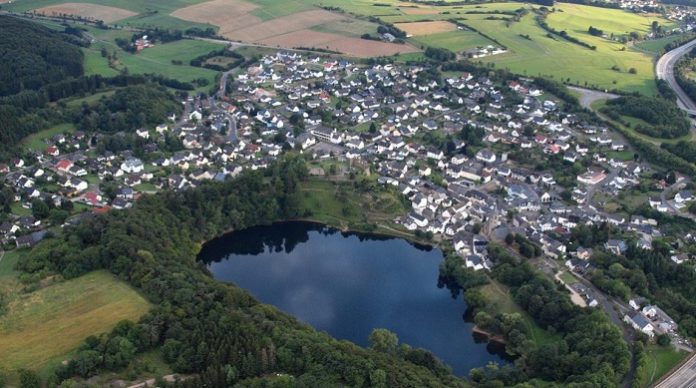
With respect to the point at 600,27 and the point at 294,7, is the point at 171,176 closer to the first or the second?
the point at 294,7

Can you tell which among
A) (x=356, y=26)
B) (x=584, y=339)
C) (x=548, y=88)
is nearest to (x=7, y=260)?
(x=584, y=339)

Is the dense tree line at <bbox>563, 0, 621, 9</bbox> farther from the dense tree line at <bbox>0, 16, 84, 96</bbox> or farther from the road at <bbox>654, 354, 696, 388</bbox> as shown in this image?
the road at <bbox>654, 354, 696, 388</bbox>

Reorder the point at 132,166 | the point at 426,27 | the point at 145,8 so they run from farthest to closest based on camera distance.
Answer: the point at 145,8, the point at 426,27, the point at 132,166

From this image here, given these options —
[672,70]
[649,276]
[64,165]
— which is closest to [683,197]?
[649,276]

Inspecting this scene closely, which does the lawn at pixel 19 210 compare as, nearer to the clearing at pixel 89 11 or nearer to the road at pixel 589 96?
the road at pixel 589 96

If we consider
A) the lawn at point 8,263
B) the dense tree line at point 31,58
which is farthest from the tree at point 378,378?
the dense tree line at point 31,58

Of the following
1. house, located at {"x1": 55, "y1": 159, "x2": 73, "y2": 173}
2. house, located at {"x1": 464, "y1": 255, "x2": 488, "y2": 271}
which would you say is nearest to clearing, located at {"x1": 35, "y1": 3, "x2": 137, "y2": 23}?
house, located at {"x1": 55, "y1": 159, "x2": 73, "y2": 173}

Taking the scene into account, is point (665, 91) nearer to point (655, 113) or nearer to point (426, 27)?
point (655, 113)
